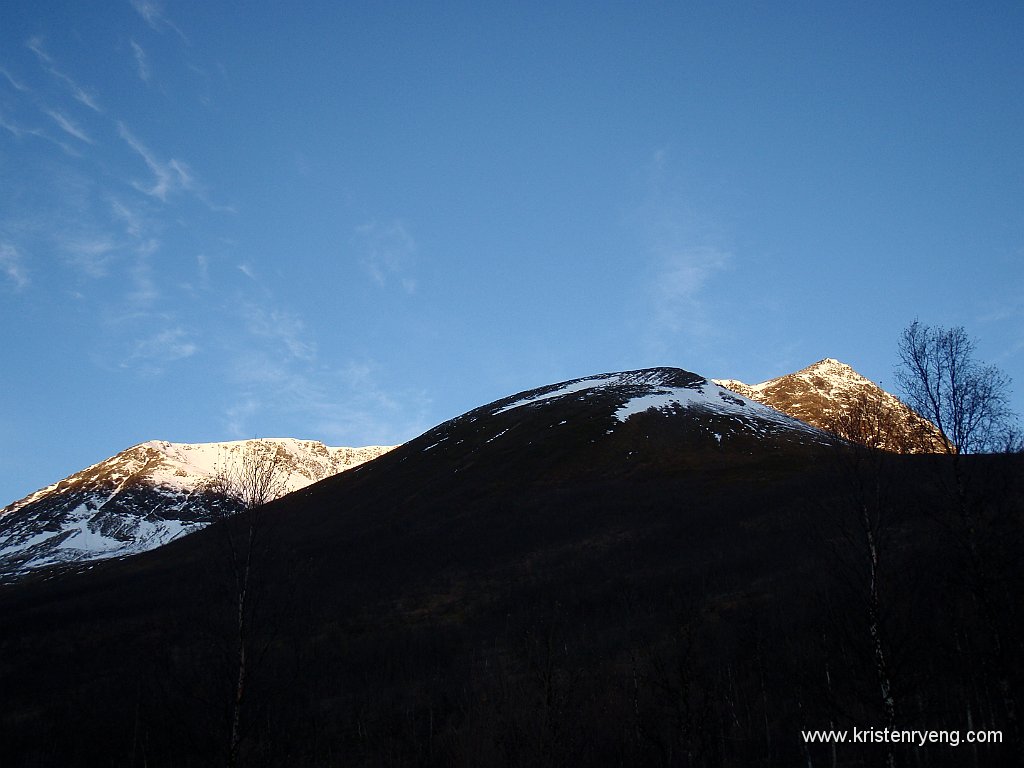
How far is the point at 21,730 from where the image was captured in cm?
3966

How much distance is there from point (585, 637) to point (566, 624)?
3.87m

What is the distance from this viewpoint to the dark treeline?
21.6m

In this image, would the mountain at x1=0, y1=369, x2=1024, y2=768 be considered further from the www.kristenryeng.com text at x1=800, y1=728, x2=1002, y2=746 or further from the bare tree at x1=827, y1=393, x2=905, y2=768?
the www.kristenryeng.com text at x1=800, y1=728, x2=1002, y2=746

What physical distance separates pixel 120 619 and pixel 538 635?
45506 millimetres

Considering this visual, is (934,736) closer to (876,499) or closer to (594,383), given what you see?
(876,499)

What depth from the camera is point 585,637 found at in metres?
46.8

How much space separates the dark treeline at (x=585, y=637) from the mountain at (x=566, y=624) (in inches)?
9.8

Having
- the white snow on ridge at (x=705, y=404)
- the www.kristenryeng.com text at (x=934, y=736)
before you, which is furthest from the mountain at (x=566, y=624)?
the white snow on ridge at (x=705, y=404)

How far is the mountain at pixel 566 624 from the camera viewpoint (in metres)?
22.8

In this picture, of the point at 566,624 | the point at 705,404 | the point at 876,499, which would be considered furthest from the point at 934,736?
the point at 705,404

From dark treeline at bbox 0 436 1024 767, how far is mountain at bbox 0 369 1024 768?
25 centimetres

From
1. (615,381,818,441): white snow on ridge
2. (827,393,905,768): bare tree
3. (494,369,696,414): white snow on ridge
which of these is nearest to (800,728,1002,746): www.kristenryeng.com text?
(827,393,905,768): bare tree

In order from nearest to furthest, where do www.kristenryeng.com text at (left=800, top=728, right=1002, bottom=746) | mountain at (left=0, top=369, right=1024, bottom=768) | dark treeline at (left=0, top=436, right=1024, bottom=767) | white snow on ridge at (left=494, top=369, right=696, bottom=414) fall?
www.kristenryeng.com text at (left=800, top=728, right=1002, bottom=746)
dark treeline at (left=0, top=436, right=1024, bottom=767)
mountain at (left=0, top=369, right=1024, bottom=768)
white snow on ridge at (left=494, top=369, right=696, bottom=414)

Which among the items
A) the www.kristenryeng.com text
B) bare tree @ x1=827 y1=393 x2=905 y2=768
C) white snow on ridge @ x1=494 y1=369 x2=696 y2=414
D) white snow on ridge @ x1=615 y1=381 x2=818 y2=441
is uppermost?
white snow on ridge @ x1=494 y1=369 x2=696 y2=414
